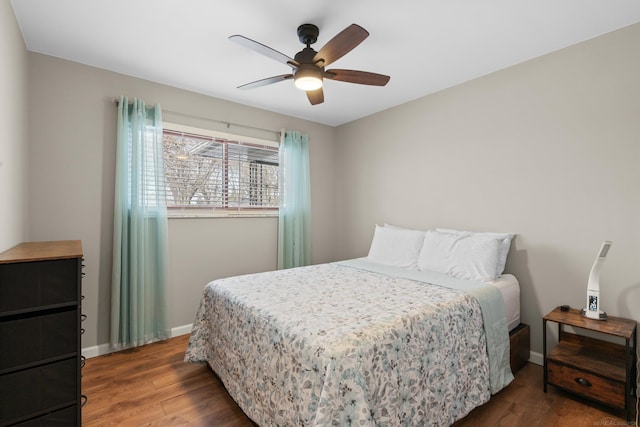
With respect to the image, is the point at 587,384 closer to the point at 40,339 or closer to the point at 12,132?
the point at 40,339

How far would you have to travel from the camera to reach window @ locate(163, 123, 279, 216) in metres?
3.04

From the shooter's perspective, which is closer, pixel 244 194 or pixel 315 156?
pixel 244 194

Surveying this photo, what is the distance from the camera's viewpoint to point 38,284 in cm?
139

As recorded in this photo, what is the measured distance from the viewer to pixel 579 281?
88.5 inches

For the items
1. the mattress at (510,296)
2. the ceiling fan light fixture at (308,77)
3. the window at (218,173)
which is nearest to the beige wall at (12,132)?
the window at (218,173)

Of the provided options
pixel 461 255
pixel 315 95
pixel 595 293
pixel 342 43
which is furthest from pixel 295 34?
pixel 595 293

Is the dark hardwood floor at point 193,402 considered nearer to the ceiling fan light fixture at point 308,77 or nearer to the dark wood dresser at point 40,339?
the dark wood dresser at point 40,339

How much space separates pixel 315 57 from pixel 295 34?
0.34 meters

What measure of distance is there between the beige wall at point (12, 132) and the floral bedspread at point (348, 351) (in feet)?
4.24

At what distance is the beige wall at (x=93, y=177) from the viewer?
2.38 meters

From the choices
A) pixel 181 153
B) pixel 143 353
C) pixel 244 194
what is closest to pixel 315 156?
pixel 244 194

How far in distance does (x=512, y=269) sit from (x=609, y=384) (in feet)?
3.18

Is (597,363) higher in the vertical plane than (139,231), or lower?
lower

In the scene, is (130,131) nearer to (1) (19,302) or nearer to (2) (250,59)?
(2) (250,59)
